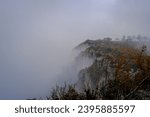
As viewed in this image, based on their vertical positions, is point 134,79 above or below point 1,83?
above

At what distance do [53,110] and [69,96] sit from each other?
6.22 ft

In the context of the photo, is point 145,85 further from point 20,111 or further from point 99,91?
point 20,111

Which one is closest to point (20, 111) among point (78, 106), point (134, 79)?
point (78, 106)

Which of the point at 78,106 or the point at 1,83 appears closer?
the point at 78,106

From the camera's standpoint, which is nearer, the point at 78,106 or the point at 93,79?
the point at 78,106

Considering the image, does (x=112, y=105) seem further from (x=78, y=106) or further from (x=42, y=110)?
(x=42, y=110)

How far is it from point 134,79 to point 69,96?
2984mm

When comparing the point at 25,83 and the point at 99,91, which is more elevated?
the point at 99,91

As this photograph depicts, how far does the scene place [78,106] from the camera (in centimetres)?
611

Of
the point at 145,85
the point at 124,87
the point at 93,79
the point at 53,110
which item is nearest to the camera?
the point at 53,110

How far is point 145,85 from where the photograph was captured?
1008 centimetres

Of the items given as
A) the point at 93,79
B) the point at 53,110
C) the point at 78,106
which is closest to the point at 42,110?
the point at 53,110

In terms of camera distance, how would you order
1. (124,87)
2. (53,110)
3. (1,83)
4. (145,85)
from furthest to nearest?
(1,83), (145,85), (124,87), (53,110)

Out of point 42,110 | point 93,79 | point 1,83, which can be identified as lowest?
point 1,83
